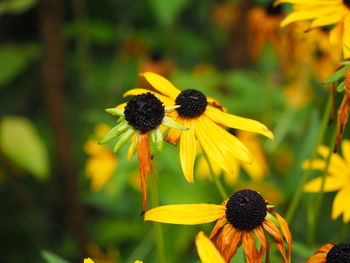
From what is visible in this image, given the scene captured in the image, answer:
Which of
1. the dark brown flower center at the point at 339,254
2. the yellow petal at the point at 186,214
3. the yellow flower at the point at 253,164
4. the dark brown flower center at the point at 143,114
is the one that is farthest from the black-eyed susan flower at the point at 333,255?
the yellow flower at the point at 253,164

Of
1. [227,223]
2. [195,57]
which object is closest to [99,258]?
[227,223]

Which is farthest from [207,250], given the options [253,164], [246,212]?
[253,164]

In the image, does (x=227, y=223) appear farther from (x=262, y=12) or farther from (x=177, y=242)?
(x=262, y=12)

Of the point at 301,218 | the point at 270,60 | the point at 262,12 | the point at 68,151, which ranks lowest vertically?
the point at 301,218

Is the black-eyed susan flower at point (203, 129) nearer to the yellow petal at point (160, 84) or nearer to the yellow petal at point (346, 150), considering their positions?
the yellow petal at point (160, 84)

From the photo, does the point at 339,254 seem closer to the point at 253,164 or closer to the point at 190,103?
the point at 190,103

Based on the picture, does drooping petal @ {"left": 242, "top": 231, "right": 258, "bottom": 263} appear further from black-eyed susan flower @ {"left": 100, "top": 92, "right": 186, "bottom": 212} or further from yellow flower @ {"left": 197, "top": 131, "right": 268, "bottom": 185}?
yellow flower @ {"left": 197, "top": 131, "right": 268, "bottom": 185}
